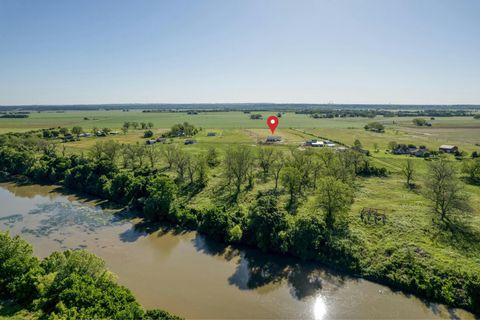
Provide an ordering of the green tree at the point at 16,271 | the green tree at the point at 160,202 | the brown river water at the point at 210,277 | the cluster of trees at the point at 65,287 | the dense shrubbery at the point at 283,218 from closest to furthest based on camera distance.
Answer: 1. the cluster of trees at the point at 65,287
2. the green tree at the point at 16,271
3. the brown river water at the point at 210,277
4. the dense shrubbery at the point at 283,218
5. the green tree at the point at 160,202

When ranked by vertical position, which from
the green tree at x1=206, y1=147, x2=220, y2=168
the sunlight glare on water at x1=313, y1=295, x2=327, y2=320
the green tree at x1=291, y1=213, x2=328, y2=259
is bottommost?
the sunlight glare on water at x1=313, y1=295, x2=327, y2=320

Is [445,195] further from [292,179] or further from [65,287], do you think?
[65,287]

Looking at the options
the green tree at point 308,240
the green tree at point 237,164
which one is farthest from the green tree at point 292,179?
the green tree at point 308,240

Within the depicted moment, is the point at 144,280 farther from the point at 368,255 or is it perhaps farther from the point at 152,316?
the point at 368,255

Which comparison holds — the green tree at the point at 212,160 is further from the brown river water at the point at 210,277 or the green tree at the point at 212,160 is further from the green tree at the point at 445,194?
the green tree at the point at 445,194

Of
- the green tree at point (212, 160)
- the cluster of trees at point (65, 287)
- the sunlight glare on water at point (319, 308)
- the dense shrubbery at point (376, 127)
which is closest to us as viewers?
the cluster of trees at point (65, 287)

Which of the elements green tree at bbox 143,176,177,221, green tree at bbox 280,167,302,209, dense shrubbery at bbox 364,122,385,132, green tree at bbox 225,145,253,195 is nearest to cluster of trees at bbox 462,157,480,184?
green tree at bbox 280,167,302,209

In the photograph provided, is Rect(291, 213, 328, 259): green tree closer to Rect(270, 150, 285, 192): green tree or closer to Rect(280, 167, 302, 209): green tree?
Answer: Rect(280, 167, 302, 209): green tree
